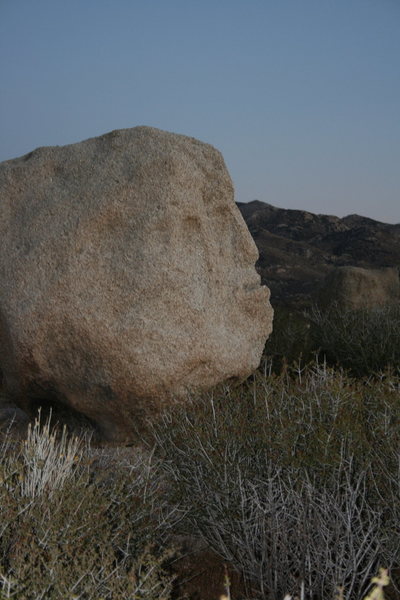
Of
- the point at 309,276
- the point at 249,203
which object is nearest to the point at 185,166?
the point at 309,276

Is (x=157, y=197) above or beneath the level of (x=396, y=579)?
above

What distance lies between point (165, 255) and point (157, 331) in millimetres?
558

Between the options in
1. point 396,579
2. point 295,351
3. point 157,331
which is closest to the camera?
point 396,579

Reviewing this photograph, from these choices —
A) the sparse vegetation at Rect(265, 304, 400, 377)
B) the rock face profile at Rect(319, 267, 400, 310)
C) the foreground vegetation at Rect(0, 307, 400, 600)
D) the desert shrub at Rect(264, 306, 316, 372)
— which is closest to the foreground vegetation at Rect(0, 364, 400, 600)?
the foreground vegetation at Rect(0, 307, 400, 600)

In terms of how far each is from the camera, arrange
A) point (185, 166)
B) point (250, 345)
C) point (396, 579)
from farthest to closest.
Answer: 1. point (250, 345)
2. point (185, 166)
3. point (396, 579)

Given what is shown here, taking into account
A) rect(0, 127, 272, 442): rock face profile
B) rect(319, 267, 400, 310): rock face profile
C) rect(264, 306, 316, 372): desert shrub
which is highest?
rect(0, 127, 272, 442): rock face profile

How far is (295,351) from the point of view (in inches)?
318

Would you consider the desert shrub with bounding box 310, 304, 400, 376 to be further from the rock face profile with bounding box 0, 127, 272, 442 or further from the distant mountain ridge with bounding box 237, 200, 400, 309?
the distant mountain ridge with bounding box 237, 200, 400, 309

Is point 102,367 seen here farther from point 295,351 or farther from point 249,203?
point 249,203

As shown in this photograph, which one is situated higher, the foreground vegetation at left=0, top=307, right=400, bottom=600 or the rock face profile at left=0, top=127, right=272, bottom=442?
the rock face profile at left=0, top=127, right=272, bottom=442

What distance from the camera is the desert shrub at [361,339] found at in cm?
768

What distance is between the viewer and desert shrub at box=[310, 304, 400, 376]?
25.2 ft

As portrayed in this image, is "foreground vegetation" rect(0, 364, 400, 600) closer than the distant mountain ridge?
Yes

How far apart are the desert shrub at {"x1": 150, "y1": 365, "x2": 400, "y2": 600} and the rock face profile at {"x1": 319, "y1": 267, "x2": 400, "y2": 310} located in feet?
23.0
